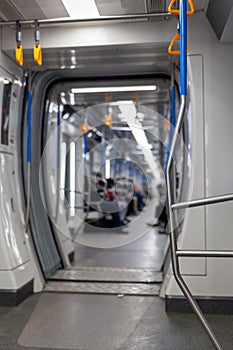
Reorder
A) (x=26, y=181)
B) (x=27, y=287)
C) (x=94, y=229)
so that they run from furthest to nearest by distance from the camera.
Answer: (x=94, y=229), (x=26, y=181), (x=27, y=287)

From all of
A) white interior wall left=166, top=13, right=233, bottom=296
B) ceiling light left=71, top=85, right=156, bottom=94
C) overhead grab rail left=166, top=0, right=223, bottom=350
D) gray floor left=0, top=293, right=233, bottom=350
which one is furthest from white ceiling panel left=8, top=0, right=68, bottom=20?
gray floor left=0, top=293, right=233, bottom=350

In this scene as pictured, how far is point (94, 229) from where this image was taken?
27.2 ft

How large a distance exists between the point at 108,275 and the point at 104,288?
1.40 ft

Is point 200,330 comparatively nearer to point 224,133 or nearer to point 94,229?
point 224,133

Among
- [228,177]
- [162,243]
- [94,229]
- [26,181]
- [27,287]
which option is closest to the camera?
[228,177]

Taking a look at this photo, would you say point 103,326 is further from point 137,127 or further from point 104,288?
point 137,127

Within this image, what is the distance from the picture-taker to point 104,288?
354cm

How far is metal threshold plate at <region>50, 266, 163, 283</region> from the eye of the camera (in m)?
3.77

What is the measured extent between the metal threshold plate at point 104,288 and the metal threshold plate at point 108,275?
0.08 m

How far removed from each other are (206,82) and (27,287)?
7.73 ft

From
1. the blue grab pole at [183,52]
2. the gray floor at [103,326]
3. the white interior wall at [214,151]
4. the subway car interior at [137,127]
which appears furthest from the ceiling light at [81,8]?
the gray floor at [103,326]

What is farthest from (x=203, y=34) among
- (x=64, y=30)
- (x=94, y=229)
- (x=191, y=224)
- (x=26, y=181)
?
(x=94, y=229)

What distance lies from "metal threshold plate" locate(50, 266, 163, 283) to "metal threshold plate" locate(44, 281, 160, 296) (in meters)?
0.08

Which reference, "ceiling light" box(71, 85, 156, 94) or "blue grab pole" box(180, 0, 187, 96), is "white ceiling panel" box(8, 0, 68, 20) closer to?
"blue grab pole" box(180, 0, 187, 96)
